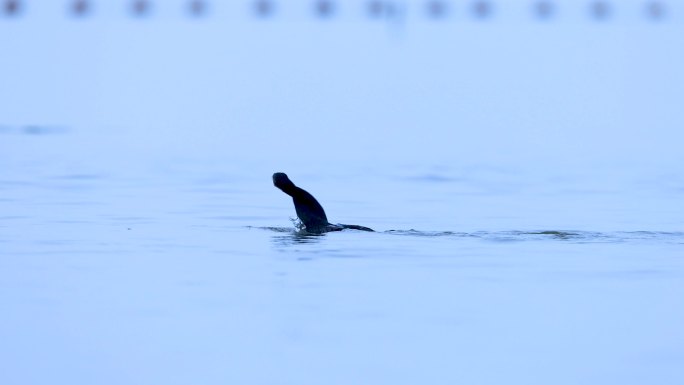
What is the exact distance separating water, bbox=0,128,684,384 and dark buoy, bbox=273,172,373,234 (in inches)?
5.6

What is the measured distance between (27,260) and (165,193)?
10412 mm

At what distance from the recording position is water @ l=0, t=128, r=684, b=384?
8820 mm

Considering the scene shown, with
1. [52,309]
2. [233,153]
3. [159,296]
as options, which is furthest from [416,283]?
[233,153]

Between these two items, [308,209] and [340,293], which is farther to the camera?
[308,209]

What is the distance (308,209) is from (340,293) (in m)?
3.63

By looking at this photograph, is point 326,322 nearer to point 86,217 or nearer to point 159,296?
point 159,296

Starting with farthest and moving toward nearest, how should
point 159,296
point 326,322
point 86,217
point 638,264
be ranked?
point 86,217 < point 638,264 < point 159,296 < point 326,322

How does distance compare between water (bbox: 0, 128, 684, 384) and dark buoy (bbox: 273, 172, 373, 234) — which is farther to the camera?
dark buoy (bbox: 273, 172, 373, 234)

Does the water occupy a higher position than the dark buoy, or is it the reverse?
the dark buoy

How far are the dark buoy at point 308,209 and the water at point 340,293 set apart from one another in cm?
14

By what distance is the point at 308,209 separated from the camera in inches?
586

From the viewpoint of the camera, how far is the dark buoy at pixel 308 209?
14180 mm

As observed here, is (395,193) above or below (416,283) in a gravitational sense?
above

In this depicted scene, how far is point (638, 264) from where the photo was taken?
13.3 metres
